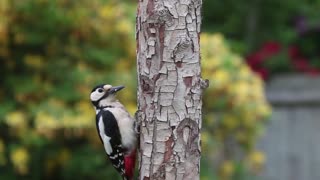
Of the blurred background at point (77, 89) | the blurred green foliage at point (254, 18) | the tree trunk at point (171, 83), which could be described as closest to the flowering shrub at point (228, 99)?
the blurred background at point (77, 89)

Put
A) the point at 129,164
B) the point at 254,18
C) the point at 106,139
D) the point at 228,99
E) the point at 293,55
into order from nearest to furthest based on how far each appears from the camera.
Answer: the point at 129,164
the point at 106,139
the point at 228,99
the point at 293,55
the point at 254,18

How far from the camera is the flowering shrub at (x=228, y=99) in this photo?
24.1 ft

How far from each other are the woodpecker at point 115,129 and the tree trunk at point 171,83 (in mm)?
527

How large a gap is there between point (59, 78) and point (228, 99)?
1.53 meters

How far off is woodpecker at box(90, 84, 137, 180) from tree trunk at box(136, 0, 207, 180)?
0.53 metres

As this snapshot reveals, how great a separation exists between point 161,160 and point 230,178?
4545 millimetres

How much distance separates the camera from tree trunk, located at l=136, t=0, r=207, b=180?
11.7ft

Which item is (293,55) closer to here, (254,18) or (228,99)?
(254,18)

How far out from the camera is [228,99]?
24.5 ft

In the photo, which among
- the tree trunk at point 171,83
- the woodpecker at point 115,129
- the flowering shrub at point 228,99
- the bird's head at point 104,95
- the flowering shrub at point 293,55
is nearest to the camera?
the tree trunk at point 171,83

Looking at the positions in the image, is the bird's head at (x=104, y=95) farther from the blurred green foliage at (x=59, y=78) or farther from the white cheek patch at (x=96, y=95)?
the blurred green foliage at (x=59, y=78)

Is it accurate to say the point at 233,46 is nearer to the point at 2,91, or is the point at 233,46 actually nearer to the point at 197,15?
the point at 2,91

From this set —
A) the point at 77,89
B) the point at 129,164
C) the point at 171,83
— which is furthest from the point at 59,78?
the point at 171,83

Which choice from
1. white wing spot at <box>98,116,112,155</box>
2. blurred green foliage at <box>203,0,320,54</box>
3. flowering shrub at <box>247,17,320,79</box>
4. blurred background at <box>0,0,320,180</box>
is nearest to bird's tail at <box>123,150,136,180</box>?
white wing spot at <box>98,116,112,155</box>
